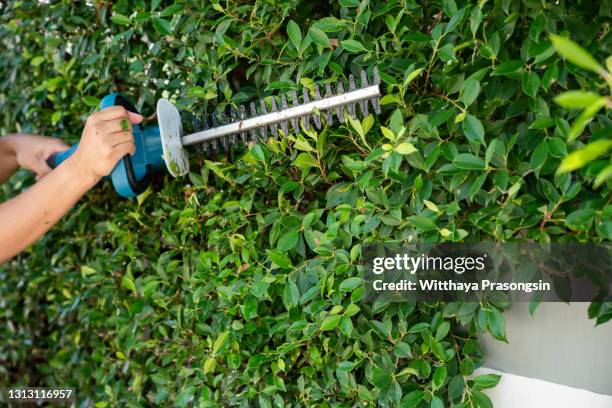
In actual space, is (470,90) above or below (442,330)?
above

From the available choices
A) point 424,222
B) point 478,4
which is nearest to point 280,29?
point 478,4

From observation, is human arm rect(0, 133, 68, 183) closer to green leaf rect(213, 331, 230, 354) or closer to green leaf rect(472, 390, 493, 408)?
green leaf rect(213, 331, 230, 354)

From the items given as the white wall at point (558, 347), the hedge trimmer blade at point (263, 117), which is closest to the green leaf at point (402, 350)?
the white wall at point (558, 347)

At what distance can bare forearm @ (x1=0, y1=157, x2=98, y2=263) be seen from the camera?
1.75m

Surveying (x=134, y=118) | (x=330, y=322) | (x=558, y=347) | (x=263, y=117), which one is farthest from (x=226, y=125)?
(x=558, y=347)

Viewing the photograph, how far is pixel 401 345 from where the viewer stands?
150 cm

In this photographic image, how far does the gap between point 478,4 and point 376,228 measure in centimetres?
55

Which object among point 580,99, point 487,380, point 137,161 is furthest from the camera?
point 137,161

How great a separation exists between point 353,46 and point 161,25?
2.19ft

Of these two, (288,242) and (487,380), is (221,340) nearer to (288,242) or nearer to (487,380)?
(288,242)

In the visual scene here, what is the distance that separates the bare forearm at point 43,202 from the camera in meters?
1.75

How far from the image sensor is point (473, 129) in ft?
4.45

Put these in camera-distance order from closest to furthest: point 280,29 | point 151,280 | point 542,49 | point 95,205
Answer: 1. point 542,49
2. point 280,29
3. point 151,280
4. point 95,205

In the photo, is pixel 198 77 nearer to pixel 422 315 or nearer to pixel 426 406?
pixel 422 315
